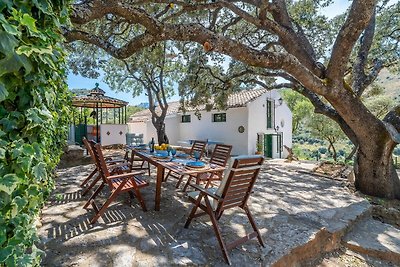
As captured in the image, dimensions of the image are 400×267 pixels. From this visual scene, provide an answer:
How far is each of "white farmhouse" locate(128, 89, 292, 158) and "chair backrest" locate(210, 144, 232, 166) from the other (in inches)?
302

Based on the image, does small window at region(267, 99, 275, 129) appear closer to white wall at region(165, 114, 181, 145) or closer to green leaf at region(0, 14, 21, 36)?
white wall at region(165, 114, 181, 145)

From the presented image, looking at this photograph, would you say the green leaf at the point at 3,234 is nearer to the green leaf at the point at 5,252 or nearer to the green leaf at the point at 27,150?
the green leaf at the point at 5,252

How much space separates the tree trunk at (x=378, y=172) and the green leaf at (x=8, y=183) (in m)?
6.94

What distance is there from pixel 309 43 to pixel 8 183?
665 cm

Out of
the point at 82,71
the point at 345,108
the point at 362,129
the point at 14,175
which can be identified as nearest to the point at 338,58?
the point at 345,108

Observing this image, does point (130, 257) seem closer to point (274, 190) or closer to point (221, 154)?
point (221, 154)

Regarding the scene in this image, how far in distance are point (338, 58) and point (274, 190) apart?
3.31m

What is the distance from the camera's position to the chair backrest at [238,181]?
2.57 m

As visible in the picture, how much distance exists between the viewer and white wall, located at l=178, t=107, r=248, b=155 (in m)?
14.2

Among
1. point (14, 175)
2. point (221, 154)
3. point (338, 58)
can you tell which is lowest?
point (221, 154)

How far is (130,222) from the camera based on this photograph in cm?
330

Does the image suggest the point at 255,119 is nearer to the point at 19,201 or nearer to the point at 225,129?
the point at 225,129

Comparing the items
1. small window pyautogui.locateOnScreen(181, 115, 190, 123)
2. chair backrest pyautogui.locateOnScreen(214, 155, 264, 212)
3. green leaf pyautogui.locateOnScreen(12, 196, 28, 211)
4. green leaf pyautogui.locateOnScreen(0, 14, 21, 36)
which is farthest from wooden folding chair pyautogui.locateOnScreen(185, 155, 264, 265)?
small window pyautogui.locateOnScreen(181, 115, 190, 123)

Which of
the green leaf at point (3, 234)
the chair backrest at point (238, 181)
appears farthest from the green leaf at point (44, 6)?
the chair backrest at point (238, 181)
